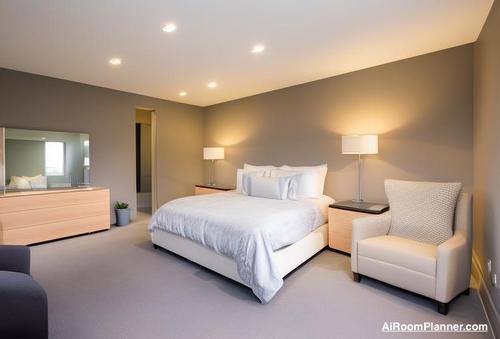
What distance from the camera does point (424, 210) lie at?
8.45ft

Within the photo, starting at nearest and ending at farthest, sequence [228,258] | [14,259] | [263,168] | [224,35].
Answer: [14,259]
[228,258]
[224,35]
[263,168]

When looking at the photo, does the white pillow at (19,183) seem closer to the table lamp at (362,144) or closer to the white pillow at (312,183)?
the white pillow at (312,183)

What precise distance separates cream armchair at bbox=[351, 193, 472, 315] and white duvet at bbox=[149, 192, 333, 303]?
0.71m

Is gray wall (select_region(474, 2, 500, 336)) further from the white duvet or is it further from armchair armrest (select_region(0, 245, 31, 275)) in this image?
armchair armrest (select_region(0, 245, 31, 275))

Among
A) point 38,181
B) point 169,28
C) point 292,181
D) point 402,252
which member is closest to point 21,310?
point 169,28

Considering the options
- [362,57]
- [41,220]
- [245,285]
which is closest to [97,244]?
[41,220]

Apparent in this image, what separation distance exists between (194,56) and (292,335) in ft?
10.3

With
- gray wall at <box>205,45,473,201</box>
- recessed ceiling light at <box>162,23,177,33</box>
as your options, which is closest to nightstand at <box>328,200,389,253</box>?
gray wall at <box>205,45,473,201</box>

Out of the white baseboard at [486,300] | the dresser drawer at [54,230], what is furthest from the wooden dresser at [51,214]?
the white baseboard at [486,300]

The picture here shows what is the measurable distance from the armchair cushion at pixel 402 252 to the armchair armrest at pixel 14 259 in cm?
283

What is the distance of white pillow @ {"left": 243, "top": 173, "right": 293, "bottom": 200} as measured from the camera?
149 inches

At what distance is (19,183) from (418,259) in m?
5.15

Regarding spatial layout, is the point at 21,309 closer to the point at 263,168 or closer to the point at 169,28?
the point at 169,28

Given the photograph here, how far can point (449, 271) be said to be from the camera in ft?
6.67
